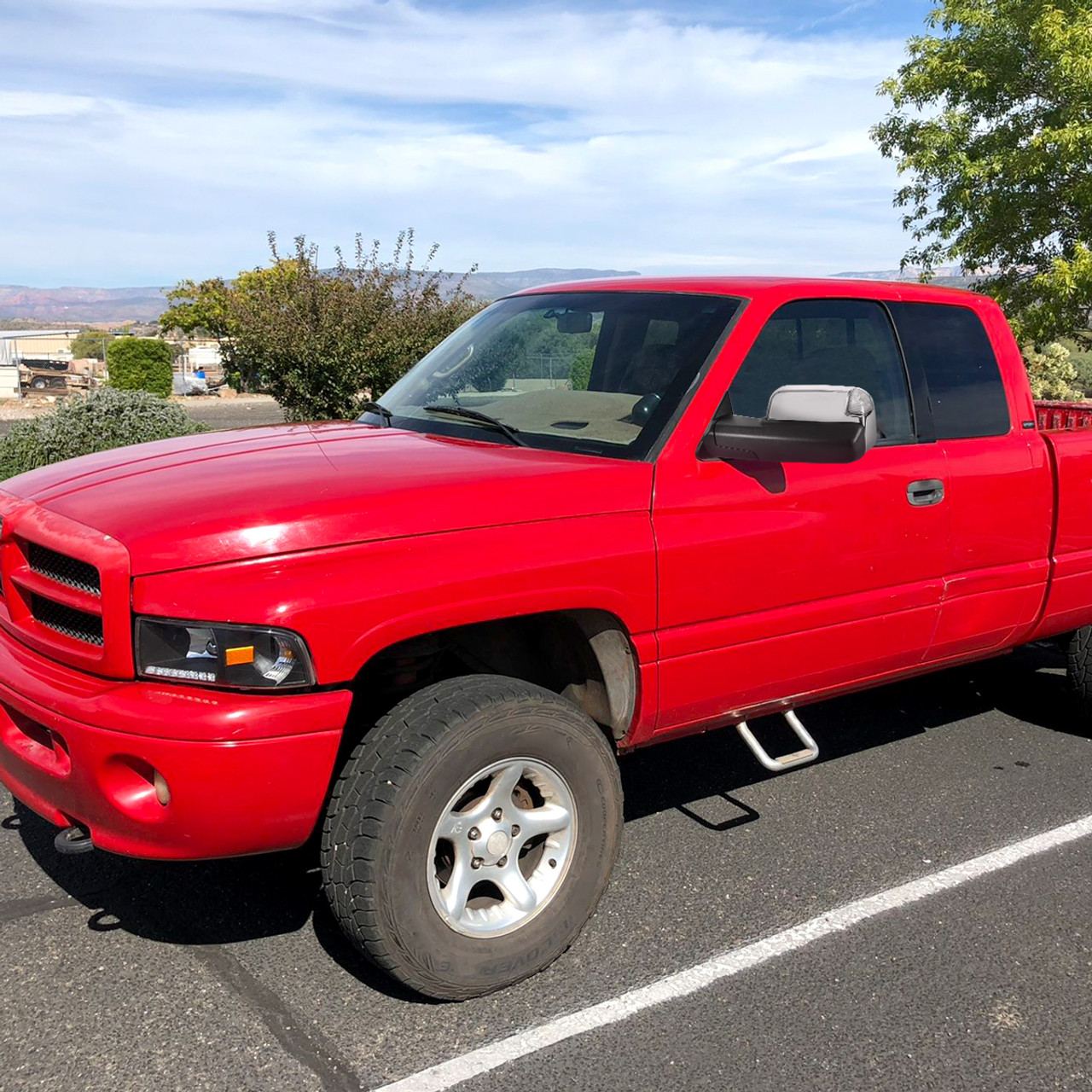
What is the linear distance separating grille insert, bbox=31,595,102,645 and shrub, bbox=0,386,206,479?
652 centimetres

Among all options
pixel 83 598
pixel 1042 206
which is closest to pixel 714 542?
pixel 83 598

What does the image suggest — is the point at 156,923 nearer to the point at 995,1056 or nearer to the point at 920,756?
the point at 995,1056

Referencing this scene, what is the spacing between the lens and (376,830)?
2.82m

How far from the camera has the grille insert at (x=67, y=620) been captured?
2891 millimetres

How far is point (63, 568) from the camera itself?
118 inches

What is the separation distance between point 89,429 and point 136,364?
2199cm

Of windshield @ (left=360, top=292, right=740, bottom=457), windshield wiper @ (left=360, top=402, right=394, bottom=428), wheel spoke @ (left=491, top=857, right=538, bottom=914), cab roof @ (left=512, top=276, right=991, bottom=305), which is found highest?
cab roof @ (left=512, top=276, right=991, bottom=305)

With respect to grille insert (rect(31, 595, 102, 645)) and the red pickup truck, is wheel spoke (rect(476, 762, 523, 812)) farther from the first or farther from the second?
grille insert (rect(31, 595, 102, 645))

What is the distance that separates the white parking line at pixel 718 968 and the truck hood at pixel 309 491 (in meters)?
1.32

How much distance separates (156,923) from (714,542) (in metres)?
2.06

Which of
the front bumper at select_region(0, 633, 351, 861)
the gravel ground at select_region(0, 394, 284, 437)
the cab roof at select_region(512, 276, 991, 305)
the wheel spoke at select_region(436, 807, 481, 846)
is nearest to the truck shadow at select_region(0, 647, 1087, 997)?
the wheel spoke at select_region(436, 807, 481, 846)

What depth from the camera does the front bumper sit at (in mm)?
2693

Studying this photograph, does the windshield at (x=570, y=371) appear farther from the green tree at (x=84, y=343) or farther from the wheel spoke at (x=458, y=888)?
the green tree at (x=84, y=343)

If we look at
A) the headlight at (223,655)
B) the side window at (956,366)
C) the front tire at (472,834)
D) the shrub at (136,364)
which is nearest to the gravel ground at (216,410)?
the shrub at (136,364)
